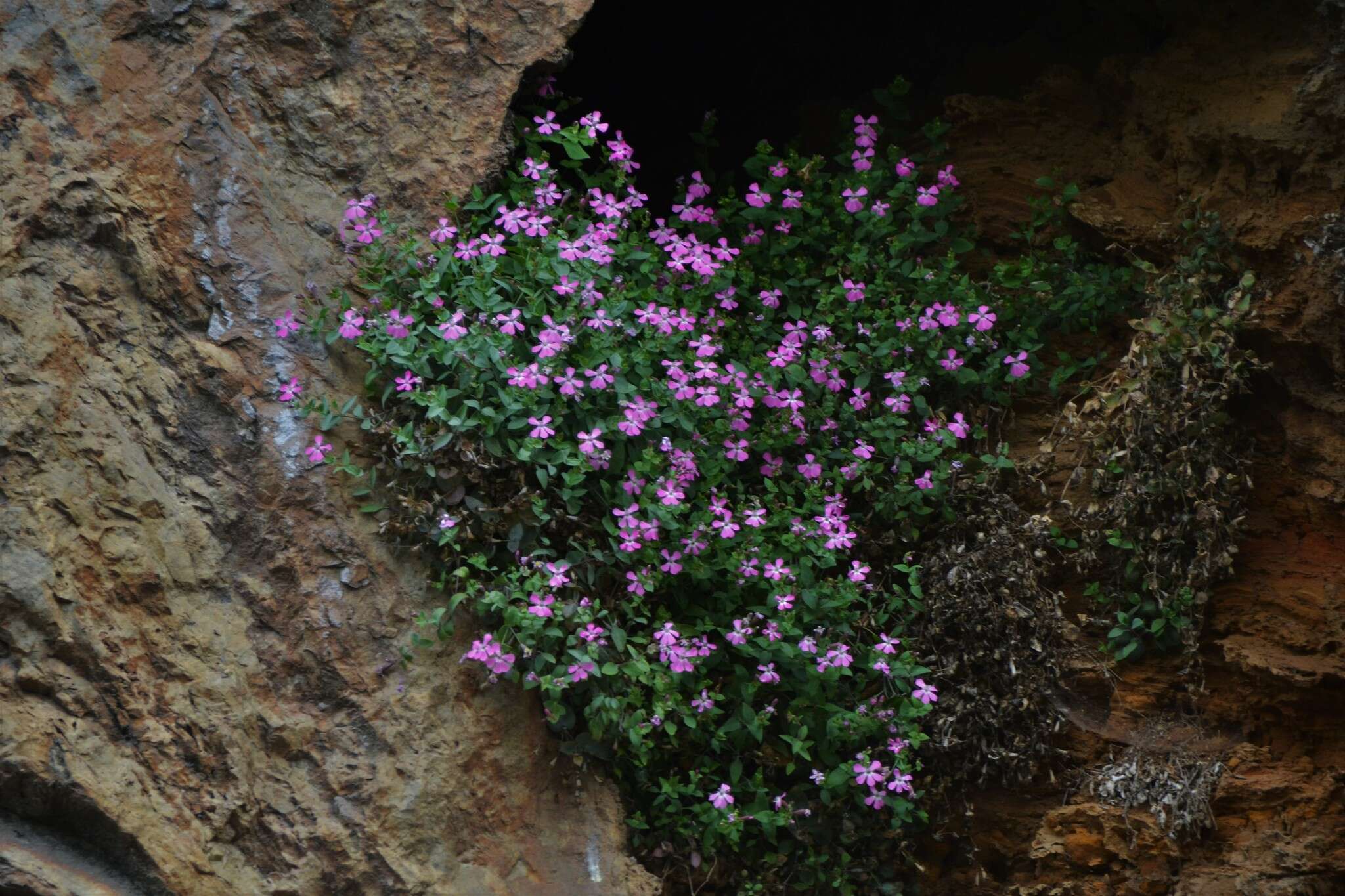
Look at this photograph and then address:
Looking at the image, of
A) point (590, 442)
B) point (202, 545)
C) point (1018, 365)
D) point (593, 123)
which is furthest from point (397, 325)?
point (1018, 365)

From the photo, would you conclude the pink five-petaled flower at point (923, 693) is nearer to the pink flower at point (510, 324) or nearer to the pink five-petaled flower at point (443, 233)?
the pink flower at point (510, 324)

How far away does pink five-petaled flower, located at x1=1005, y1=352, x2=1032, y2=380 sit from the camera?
139 inches

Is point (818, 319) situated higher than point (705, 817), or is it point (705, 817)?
point (818, 319)

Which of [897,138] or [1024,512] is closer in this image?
[1024,512]

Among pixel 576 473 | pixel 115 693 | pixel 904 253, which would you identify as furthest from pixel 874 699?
pixel 115 693

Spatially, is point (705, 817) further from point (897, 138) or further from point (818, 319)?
point (897, 138)

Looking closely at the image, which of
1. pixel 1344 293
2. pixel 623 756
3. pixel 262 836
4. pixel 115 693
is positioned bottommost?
pixel 262 836

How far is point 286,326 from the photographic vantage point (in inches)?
120

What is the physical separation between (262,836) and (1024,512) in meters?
2.27

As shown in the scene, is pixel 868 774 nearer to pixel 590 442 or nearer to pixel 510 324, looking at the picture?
pixel 590 442

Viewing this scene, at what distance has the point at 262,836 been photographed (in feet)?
9.15

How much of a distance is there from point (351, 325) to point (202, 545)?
Result: 25.7 inches

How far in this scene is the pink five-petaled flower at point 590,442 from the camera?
295cm

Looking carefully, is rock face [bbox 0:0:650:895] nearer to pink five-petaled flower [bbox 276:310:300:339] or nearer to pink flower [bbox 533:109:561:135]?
pink five-petaled flower [bbox 276:310:300:339]
